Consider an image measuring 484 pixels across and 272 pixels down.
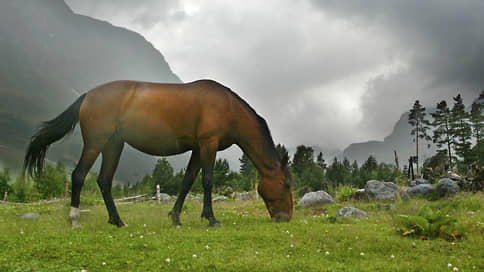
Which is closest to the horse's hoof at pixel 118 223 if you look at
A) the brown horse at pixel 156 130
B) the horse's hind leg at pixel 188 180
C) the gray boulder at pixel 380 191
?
the brown horse at pixel 156 130

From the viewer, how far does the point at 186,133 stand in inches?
308

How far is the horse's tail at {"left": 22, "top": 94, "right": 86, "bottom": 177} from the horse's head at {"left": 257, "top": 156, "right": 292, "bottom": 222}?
17.6 feet

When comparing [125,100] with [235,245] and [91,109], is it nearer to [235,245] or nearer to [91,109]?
[91,109]

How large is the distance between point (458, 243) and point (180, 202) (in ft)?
20.9

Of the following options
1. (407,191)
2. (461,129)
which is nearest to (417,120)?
(461,129)

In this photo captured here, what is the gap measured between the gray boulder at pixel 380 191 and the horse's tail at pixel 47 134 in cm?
1416

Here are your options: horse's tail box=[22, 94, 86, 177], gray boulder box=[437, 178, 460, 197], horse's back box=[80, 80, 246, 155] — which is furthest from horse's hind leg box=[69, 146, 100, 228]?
gray boulder box=[437, 178, 460, 197]

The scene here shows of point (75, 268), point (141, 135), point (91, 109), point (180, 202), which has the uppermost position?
point (91, 109)

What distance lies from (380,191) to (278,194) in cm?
988

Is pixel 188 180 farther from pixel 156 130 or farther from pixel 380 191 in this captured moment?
pixel 380 191

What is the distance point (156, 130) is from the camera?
25.2ft

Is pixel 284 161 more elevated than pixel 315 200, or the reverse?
pixel 284 161

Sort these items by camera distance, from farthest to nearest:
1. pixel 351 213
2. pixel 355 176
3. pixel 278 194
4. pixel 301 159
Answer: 1. pixel 355 176
2. pixel 301 159
3. pixel 351 213
4. pixel 278 194

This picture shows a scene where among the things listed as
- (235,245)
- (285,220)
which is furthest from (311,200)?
(235,245)
